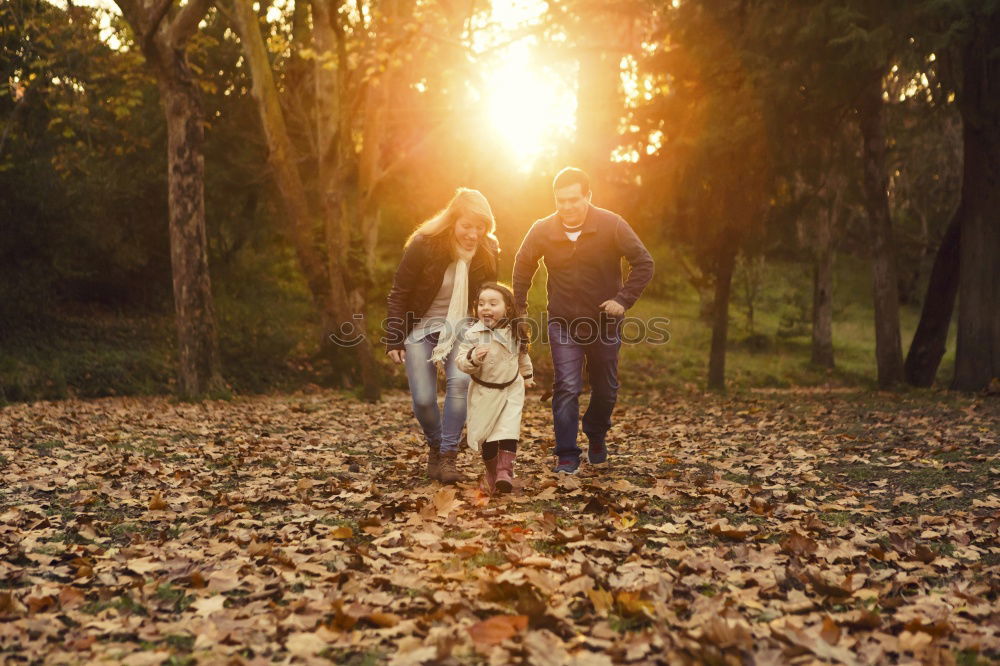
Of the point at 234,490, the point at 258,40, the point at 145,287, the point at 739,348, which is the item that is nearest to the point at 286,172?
the point at 258,40

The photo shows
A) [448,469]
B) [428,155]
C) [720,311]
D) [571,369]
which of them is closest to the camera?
[448,469]

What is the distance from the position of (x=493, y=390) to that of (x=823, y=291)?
66.0ft

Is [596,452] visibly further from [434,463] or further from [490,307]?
[490,307]

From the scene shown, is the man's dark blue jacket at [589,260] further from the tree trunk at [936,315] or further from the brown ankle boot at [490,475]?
the tree trunk at [936,315]

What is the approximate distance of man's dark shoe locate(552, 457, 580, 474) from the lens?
284 inches

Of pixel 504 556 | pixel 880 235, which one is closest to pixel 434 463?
pixel 504 556

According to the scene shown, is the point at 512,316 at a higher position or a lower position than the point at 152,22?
lower

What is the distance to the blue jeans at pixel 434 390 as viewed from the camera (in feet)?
21.7

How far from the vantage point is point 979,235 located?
14984mm

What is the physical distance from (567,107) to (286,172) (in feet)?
19.9

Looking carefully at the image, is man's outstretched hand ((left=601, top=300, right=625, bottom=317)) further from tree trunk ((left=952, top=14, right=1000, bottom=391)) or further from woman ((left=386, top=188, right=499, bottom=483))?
tree trunk ((left=952, top=14, right=1000, bottom=391))

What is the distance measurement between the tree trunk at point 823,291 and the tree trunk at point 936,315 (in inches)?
228

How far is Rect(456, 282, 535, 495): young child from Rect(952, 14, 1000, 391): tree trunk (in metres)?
11.4

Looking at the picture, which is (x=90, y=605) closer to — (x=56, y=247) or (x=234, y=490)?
(x=234, y=490)
